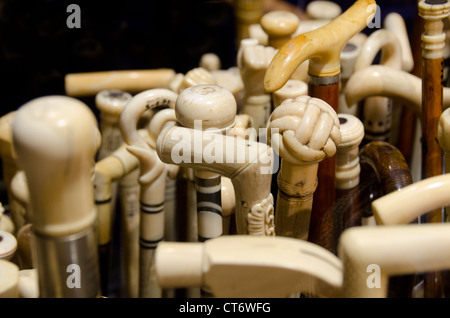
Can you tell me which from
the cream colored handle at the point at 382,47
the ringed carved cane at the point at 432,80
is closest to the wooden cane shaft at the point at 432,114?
the ringed carved cane at the point at 432,80

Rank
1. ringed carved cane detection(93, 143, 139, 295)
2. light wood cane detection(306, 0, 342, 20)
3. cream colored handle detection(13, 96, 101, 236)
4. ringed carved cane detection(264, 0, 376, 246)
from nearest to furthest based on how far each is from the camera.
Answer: cream colored handle detection(13, 96, 101, 236)
ringed carved cane detection(264, 0, 376, 246)
ringed carved cane detection(93, 143, 139, 295)
light wood cane detection(306, 0, 342, 20)

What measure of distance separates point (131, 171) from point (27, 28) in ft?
1.14

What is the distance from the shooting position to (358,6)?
609mm

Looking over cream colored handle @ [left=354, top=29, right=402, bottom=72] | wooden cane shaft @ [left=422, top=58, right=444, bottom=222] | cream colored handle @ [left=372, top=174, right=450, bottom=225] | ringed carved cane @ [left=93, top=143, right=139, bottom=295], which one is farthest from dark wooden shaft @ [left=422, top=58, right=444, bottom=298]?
ringed carved cane @ [left=93, top=143, right=139, bottom=295]

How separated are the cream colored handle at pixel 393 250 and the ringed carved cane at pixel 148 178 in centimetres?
30

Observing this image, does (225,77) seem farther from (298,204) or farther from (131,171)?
(298,204)

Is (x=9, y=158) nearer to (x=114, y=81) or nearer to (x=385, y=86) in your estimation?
(x=114, y=81)

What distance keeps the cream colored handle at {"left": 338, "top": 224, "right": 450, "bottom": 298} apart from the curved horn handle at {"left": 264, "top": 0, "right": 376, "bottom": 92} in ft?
0.64

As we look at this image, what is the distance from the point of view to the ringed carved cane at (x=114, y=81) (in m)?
0.78

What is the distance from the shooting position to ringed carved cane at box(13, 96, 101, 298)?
345 mm

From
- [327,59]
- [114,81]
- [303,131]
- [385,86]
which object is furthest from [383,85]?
[114,81]

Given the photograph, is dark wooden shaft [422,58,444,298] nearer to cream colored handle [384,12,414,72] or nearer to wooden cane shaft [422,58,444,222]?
wooden cane shaft [422,58,444,222]

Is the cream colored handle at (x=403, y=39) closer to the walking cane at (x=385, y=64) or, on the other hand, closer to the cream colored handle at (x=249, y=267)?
the walking cane at (x=385, y=64)

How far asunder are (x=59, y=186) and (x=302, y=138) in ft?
0.66
